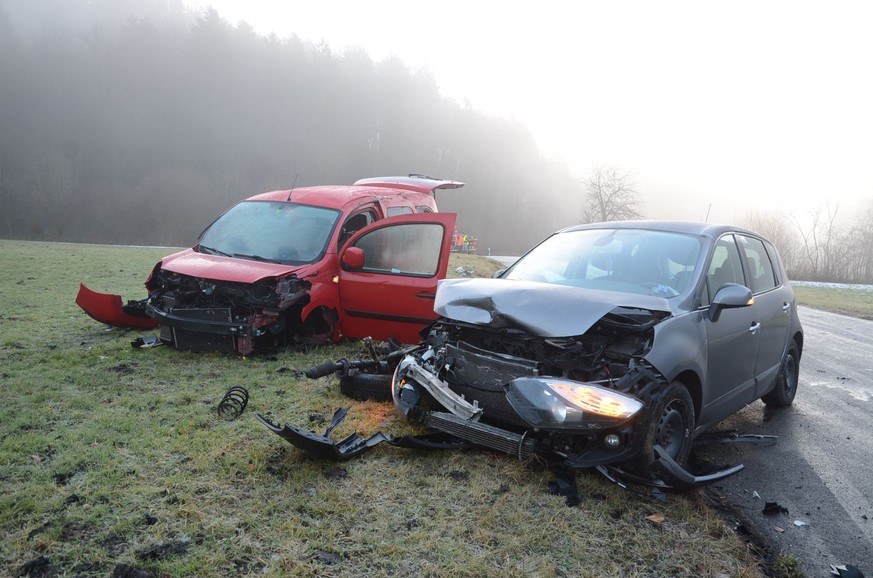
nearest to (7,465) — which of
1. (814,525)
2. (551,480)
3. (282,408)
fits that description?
(282,408)

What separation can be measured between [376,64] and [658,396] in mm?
80227

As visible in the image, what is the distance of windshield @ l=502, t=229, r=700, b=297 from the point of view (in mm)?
4418

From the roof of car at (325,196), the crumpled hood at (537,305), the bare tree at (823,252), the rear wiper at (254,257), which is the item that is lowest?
the bare tree at (823,252)

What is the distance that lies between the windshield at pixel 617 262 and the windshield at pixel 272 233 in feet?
8.69

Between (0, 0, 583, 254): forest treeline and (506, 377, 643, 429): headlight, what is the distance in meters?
47.4

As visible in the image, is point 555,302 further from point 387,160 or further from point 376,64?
point 376,64

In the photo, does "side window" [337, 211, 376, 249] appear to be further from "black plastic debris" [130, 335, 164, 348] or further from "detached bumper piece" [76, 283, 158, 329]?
"detached bumper piece" [76, 283, 158, 329]

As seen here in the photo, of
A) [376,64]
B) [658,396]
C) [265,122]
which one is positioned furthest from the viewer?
[376,64]

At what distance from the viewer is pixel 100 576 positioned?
2.60 m

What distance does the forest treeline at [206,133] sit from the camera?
176ft

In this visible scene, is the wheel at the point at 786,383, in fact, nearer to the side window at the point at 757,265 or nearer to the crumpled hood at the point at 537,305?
the side window at the point at 757,265

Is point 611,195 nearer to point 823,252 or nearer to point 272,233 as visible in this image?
point 823,252

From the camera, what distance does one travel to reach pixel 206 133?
64.5 meters

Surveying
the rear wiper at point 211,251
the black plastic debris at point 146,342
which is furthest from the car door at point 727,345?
the black plastic debris at point 146,342
